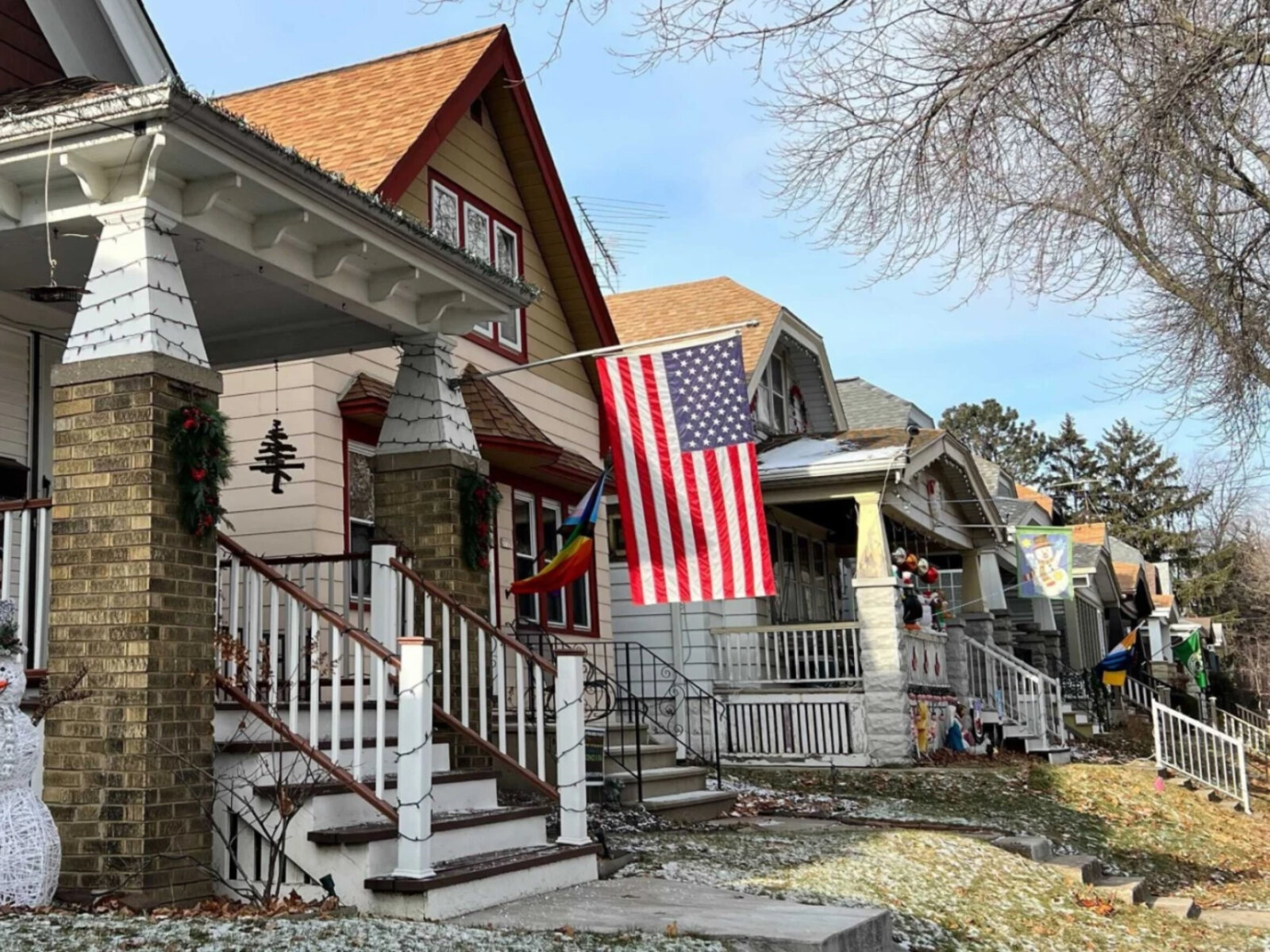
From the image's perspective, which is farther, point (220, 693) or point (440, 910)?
point (220, 693)

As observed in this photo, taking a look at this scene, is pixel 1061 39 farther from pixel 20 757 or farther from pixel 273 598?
pixel 20 757

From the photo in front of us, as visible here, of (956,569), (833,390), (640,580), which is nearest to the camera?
(640,580)

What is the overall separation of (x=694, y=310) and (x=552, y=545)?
8700 mm

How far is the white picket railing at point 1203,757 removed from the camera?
61.0 feet

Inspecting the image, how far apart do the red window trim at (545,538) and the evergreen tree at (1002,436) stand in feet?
243

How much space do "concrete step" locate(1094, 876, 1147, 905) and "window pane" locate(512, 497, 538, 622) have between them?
22.4ft

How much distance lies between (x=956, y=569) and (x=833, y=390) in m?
8.97

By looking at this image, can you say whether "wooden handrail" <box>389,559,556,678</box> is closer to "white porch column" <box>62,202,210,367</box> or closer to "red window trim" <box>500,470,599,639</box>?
"white porch column" <box>62,202,210,367</box>

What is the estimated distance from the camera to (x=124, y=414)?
22.7 feet

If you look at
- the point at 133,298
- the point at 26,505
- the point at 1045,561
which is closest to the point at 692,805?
the point at 26,505

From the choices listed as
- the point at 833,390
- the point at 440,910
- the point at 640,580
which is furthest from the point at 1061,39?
the point at 833,390

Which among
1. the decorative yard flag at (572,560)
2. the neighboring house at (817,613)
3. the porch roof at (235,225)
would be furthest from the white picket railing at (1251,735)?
the porch roof at (235,225)

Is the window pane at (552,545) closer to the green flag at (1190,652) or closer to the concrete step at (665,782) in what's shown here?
the concrete step at (665,782)

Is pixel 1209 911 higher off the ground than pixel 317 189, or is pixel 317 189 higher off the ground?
pixel 317 189
